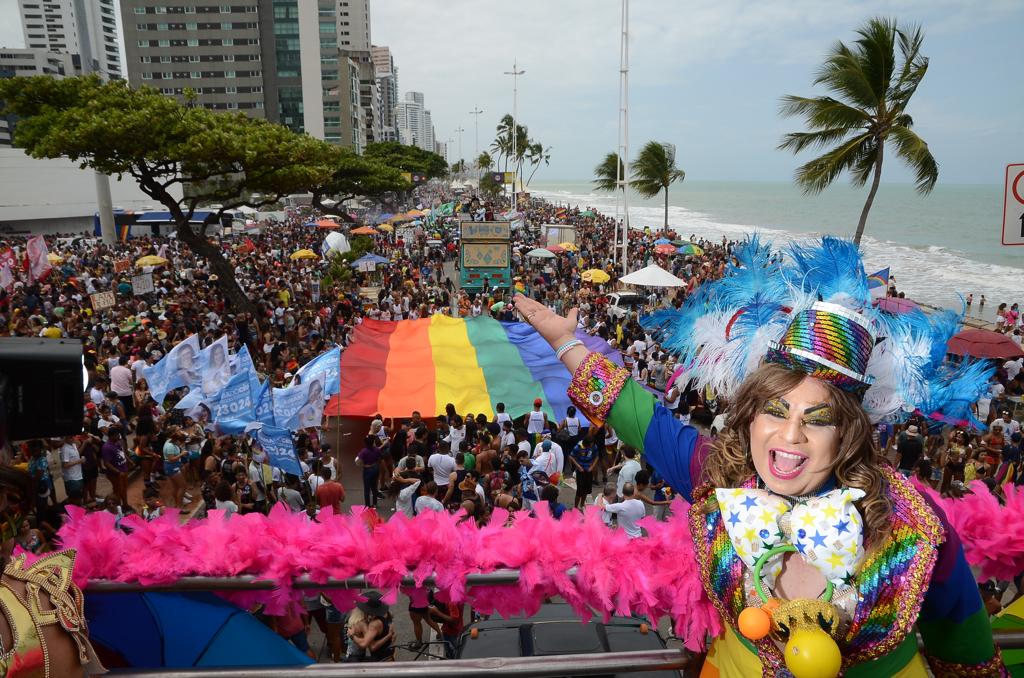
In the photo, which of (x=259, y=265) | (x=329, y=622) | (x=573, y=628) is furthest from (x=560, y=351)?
(x=259, y=265)

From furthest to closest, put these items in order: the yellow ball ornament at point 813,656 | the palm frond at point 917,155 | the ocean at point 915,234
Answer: the ocean at point 915,234 < the palm frond at point 917,155 < the yellow ball ornament at point 813,656

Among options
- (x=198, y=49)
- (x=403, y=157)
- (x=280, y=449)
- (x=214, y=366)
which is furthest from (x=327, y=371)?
(x=198, y=49)

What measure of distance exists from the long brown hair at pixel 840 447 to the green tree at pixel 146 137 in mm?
16705

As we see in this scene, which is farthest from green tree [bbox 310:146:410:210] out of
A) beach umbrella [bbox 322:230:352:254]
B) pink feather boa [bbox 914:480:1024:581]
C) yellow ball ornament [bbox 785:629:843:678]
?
yellow ball ornament [bbox 785:629:843:678]

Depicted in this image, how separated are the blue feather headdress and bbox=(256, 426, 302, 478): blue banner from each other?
19.1ft

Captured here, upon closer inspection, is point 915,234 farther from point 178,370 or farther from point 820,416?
point 820,416

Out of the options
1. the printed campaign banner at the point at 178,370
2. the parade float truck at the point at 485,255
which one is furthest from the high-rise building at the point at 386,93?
the printed campaign banner at the point at 178,370

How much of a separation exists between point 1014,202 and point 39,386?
21.1 feet

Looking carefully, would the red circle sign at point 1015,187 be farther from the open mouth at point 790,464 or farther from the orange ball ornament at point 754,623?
the orange ball ornament at point 754,623

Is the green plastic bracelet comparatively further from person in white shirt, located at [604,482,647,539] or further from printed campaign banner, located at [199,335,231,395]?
printed campaign banner, located at [199,335,231,395]

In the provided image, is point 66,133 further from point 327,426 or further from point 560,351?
point 560,351

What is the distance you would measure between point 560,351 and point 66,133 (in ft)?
56.2

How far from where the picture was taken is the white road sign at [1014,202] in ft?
17.2

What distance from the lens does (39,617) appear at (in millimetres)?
1478
